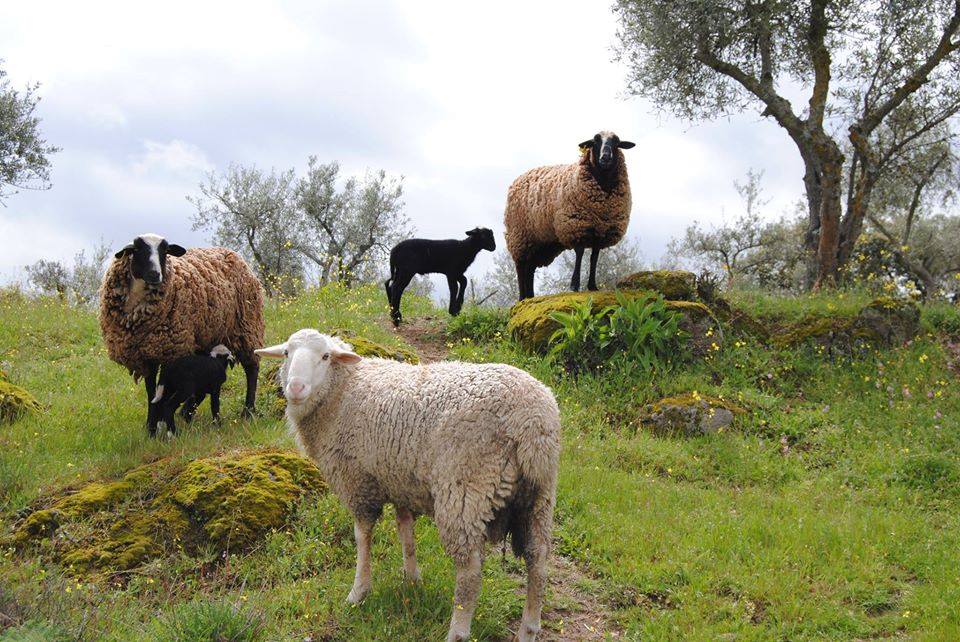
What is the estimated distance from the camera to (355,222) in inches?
1064

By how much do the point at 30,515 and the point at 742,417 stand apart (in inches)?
320

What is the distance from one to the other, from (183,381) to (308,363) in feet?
10.9

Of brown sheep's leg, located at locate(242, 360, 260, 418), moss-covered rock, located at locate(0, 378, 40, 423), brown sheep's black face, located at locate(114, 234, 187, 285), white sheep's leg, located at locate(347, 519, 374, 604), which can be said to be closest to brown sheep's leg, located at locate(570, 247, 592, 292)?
brown sheep's leg, located at locate(242, 360, 260, 418)

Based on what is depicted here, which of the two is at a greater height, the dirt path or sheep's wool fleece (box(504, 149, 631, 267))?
sheep's wool fleece (box(504, 149, 631, 267))

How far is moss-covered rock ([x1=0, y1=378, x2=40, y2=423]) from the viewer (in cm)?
897

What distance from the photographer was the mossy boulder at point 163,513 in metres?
Result: 6.17

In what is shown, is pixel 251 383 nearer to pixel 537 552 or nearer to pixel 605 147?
pixel 537 552

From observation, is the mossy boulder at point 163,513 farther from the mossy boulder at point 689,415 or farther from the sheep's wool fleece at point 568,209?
the sheep's wool fleece at point 568,209

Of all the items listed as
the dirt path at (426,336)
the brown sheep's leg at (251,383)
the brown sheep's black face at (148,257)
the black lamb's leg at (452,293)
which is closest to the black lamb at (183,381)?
the brown sheep's leg at (251,383)

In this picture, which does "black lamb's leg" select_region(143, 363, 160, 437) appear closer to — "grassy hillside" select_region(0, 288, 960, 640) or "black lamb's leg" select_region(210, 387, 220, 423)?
"grassy hillside" select_region(0, 288, 960, 640)

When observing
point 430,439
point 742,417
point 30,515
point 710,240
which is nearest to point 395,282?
point 742,417

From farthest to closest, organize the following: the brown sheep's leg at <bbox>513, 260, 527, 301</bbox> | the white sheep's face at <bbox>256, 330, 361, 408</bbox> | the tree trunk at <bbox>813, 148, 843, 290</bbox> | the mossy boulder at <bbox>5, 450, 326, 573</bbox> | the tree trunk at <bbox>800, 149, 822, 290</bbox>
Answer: the tree trunk at <bbox>800, 149, 822, 290</bbox>
the tree trunk at <bbox>813, 148, 843, 290</bbox>
the brown sheep's leg at <bbox>513, 260, 527, 301</bbox>
the mossy boulder at <bbox>5, 450, 326, 573</bbox>
the white sheep's face at <bbox>256, 330, 361, 408</bbox>

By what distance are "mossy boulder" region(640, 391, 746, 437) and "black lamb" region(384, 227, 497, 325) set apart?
4.76 meters

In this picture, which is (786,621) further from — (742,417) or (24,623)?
(24,623)
